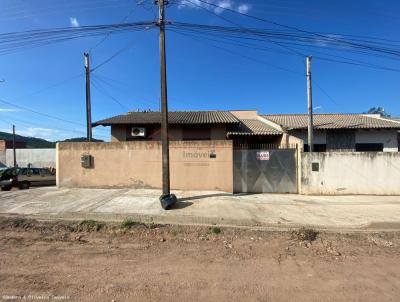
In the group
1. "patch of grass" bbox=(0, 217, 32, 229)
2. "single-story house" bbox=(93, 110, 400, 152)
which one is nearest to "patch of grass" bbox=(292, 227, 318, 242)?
"patch of grass" bbox=(0, 217, 32, 229)

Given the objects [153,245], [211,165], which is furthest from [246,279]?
[211,165]

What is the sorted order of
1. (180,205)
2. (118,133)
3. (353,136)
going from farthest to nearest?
(118,133)
(353,136)
(180,205)

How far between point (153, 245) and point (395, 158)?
12037mm

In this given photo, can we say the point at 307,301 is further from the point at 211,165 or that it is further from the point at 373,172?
the point at 373,172

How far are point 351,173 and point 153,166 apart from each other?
8877 millimetres

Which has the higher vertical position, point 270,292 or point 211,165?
point 211,165

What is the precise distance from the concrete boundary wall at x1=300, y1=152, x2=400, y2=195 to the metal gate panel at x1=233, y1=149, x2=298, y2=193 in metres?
0.53

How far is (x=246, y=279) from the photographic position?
4.58m

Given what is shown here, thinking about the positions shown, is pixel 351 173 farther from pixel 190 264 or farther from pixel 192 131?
pixel 190 264

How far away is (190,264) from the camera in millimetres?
5223

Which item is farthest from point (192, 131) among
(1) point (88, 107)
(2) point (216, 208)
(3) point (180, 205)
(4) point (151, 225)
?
(4) point (151, 225)

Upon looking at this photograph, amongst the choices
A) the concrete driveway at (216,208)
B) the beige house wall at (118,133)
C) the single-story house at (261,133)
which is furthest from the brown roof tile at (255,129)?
the beige house wall at (118,133)

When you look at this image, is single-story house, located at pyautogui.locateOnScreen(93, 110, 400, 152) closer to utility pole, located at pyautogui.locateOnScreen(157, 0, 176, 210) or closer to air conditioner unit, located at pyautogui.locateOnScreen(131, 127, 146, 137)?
air conditioner unit, located at pyautogui.locateOnScreen(131, 127, 146, 137)

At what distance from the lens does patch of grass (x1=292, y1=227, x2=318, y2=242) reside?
21.9 feet
